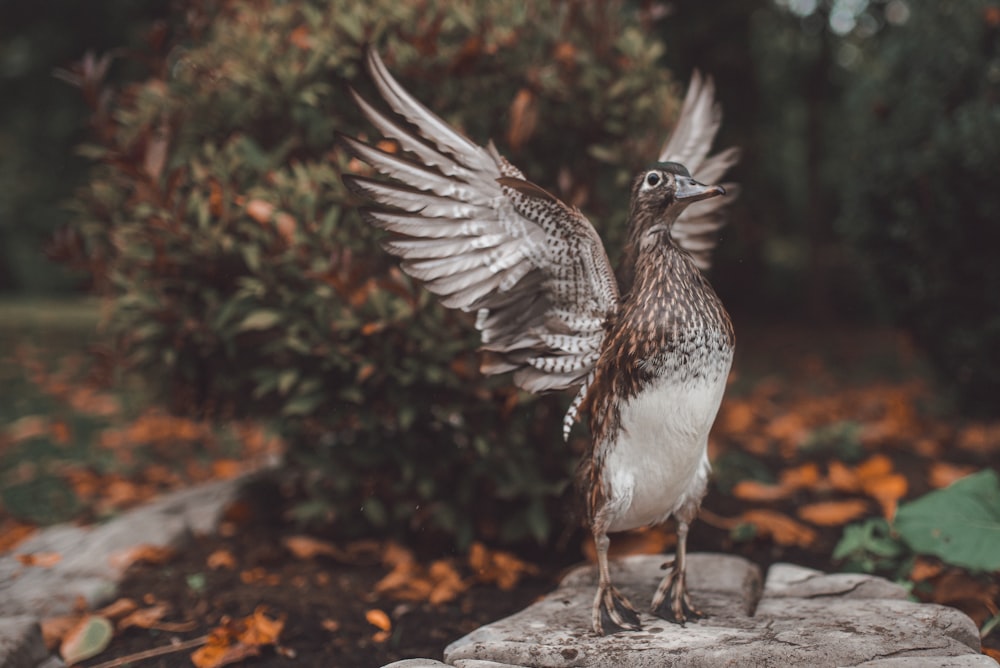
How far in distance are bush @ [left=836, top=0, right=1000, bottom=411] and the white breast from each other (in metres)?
3.22

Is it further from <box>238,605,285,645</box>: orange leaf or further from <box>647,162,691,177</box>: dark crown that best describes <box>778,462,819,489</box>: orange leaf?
<box>238,605,285,645</box>: orange leaf

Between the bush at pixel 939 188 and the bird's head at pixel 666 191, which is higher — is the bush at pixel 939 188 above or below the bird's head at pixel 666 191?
above

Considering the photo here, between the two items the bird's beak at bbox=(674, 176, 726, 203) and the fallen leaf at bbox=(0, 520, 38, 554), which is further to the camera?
the fallen leaf at bbox=(0, 520, 38, 554)

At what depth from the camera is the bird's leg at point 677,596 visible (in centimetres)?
270

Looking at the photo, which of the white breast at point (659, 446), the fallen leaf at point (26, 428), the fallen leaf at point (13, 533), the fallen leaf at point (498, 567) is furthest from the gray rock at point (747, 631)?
the fallen leaf at point (26, 428)

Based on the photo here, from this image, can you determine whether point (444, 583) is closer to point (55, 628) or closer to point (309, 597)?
point (309, 597)

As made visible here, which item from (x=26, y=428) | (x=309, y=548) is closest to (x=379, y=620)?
(x=309, y=548)

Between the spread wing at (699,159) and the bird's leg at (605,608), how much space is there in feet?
4.08

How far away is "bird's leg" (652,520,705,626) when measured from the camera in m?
2.70

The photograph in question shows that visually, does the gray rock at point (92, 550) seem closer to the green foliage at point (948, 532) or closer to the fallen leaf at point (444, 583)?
the fallen leaf at point (444, 583)

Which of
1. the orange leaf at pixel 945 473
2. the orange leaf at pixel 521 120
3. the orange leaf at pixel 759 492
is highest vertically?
the orange leaf at pixel 521 120

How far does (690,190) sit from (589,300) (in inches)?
18.1

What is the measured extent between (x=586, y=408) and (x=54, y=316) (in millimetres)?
12279

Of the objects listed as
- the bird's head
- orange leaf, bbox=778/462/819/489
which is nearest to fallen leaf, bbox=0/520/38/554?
the bird's head
